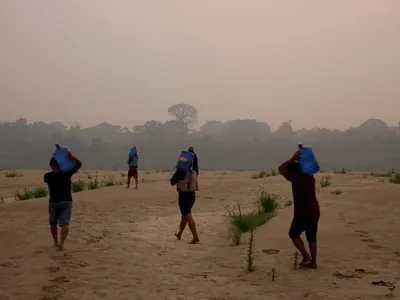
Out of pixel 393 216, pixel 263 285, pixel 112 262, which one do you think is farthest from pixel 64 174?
pixel 393 216

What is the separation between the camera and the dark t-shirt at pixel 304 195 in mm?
6719

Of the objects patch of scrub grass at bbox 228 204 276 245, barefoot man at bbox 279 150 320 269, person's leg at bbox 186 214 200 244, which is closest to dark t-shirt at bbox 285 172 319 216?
barefoot man at bbox 279 150 320 269

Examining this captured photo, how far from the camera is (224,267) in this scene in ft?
22.8

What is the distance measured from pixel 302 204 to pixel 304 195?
13cm

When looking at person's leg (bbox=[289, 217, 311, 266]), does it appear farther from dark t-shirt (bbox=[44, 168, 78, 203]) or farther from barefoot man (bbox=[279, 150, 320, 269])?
dark t-shirt (bbox=[44, 168, 78, 203])

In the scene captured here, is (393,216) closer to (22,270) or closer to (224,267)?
(224,267)

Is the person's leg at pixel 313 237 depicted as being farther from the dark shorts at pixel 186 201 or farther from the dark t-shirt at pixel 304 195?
the dark shorts at pixel 186 201

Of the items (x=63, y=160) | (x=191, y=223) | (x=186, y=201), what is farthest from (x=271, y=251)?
(x=63, y=160)

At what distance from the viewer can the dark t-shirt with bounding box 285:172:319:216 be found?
6.72 metres

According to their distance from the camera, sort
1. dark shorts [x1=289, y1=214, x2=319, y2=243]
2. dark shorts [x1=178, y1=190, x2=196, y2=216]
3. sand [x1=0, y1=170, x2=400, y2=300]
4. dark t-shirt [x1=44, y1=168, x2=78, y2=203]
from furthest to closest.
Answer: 1. dark shorts [x1=178, y1=190, x2=196, y2=216]
2. dark t-shirt [x1=44, y1=168, x2=78, y2=203]
3. dark shorts [x1=289, y1=214, x2=319, y2=243]
4. sand [x1=0, y1=170, x2=400, y2=300]

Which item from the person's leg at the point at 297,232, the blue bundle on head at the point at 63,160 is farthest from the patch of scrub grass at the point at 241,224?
the blue bundle on head at the point at 63,160

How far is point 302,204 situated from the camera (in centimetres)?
675

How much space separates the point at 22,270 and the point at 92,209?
7.03 metres

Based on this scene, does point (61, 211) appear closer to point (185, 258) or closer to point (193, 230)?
point (185, 258)
